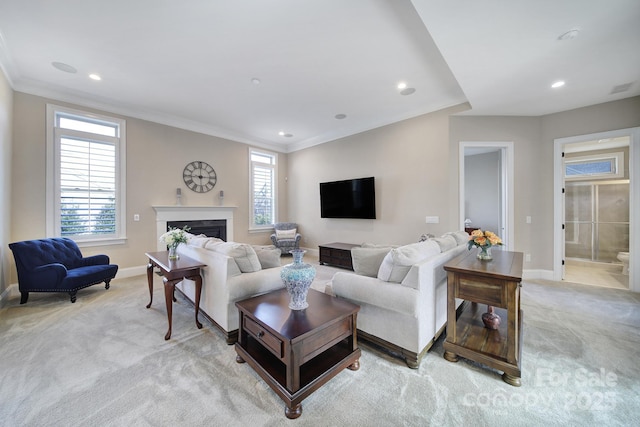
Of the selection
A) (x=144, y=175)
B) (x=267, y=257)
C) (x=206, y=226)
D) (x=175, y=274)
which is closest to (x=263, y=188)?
(x=206, y=226)

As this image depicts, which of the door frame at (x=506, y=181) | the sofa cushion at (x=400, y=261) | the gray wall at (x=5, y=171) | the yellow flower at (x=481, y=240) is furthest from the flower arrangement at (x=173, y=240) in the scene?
the door frame at (x=506, y=181)

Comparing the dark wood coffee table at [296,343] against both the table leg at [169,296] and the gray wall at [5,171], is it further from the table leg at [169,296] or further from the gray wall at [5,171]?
the gray wall at [5,171]

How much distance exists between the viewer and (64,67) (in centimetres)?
322

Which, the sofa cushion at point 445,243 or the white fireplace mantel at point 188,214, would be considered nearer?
the sofa cushion at point 445,243

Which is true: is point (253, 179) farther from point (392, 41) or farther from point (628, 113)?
point (628, 113)

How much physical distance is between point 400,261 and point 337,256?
3.22 m

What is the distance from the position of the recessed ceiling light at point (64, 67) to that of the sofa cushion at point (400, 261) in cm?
463

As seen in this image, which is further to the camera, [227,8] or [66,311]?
[66,311]

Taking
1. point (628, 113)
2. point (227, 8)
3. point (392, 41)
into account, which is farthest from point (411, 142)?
point (227, 8)

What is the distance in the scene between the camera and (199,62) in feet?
10.2

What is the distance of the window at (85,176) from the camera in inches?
149

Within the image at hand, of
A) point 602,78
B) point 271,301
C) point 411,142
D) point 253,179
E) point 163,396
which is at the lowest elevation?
point 163,396

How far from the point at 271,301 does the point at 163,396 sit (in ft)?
2.90

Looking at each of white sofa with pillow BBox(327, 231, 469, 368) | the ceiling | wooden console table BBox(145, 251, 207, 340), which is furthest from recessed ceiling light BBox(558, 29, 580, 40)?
wooden console table BBox(145, 251, 207, 340)
